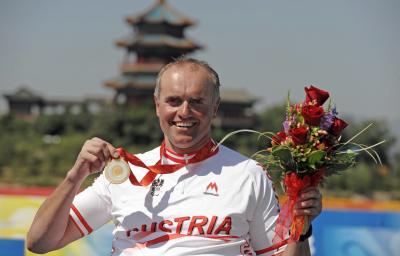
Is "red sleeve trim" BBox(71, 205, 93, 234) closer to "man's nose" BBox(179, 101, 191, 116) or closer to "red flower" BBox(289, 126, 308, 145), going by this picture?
"man's nose" BBox(179, 101, 191, 116)

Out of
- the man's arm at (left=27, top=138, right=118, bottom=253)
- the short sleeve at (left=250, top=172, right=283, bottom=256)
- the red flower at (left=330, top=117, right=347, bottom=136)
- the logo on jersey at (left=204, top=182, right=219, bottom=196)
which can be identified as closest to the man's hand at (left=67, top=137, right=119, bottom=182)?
the man's arm at (left=27, top=138, right=118, bottom=253)

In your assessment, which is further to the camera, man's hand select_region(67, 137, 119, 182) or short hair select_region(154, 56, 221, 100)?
short hair select_region(154, 56, 221, 100)

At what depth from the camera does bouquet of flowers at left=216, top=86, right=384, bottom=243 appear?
9.07ft

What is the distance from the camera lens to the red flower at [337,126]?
2809 mm

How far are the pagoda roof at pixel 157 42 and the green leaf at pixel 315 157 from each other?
156 feet

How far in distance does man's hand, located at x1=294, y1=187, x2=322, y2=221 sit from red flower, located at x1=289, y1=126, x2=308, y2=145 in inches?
6.5

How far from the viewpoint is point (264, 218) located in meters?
2.91

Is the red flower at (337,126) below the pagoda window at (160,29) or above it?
below

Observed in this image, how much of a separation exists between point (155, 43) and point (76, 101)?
2012 cm

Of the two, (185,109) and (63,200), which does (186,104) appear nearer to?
(185,109)

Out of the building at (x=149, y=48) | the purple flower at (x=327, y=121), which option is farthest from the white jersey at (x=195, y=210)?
the building at (x=149, y=48)

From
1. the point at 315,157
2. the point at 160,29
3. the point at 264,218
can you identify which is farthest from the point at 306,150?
the point at 160,29

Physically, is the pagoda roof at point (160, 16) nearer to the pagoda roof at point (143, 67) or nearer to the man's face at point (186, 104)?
the pagoda roof at point (143, 67)

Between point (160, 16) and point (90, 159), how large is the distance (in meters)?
49.4
